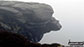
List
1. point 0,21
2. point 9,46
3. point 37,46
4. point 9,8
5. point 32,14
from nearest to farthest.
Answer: point 9,46 < point 37,46 < point 0,21 < point 9,8 < point 32,14

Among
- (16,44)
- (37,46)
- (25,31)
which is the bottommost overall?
(25,31)

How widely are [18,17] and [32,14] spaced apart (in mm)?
15691

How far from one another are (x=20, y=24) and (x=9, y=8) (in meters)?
16.1

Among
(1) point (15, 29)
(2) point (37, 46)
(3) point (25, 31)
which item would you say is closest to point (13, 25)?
(1) point (15, 29)

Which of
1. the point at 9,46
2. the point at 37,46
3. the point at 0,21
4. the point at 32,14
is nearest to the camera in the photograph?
the point at 9,46

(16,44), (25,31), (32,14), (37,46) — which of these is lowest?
(25,31)

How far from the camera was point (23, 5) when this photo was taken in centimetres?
19912

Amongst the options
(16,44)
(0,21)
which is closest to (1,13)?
(0,21)

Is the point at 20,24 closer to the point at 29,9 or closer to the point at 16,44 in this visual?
the point at 29,9

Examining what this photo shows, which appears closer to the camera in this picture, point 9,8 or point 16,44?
point 16,44

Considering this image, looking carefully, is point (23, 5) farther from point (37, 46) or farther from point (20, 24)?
point (37, 46)

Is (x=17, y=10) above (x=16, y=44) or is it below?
below

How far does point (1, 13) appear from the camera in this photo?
589 feet

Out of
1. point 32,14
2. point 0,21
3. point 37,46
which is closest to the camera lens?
point 37,46
